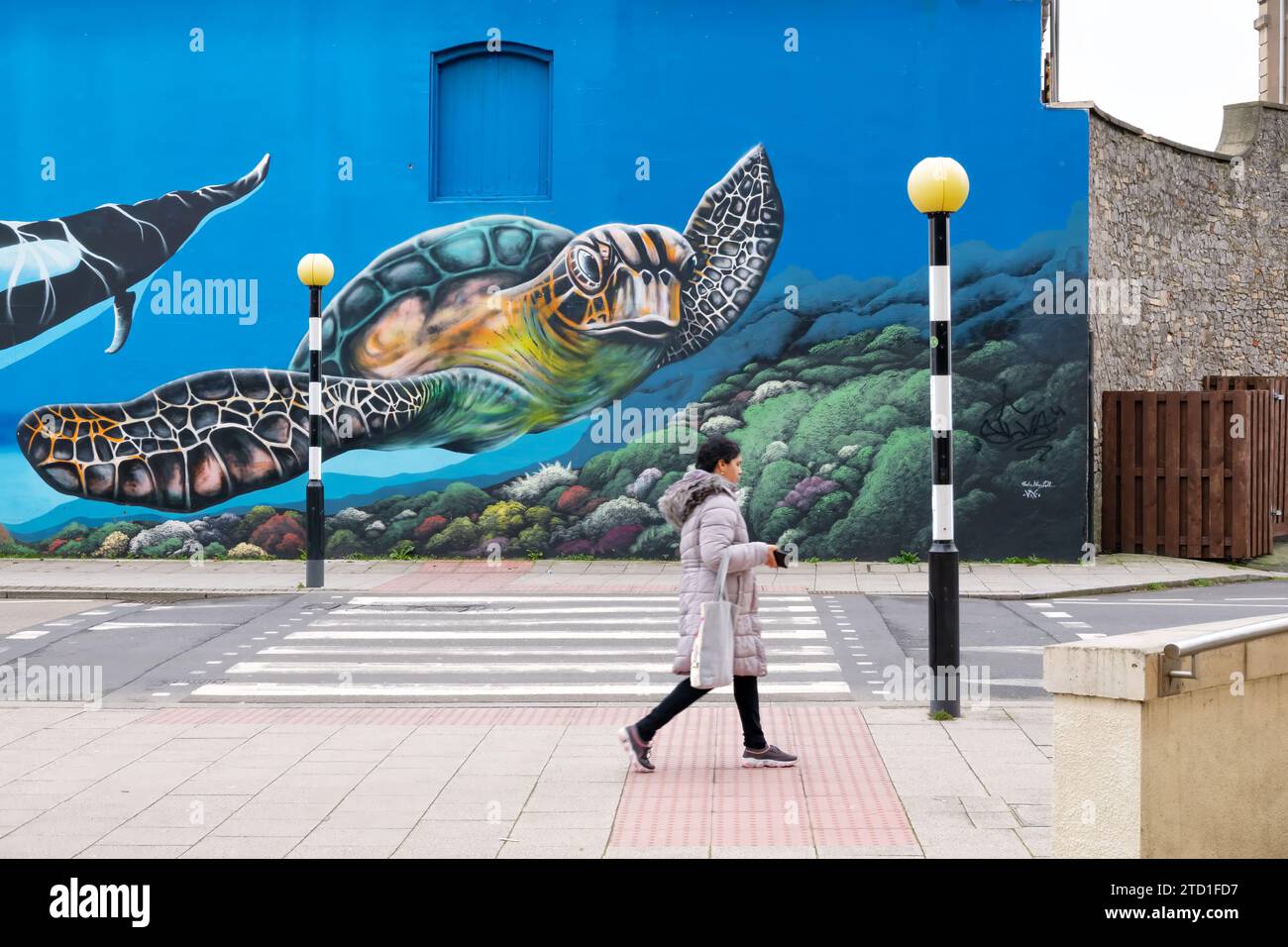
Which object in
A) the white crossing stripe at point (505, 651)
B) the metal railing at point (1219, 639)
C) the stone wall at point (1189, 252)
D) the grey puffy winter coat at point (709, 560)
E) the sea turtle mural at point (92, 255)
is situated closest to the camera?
the metal railing at point (1219, 639)

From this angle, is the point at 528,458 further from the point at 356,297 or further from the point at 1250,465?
the point at 1250,465

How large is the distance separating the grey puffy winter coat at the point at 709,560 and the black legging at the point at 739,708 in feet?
0.35

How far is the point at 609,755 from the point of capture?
324 inches

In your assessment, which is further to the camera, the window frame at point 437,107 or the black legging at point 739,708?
the window frame at point 437,107

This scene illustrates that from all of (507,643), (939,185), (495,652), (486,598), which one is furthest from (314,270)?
(939,185)

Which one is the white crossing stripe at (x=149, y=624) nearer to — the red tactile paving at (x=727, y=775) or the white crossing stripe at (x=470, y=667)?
the white crossing stripe at (x=470, y=667)

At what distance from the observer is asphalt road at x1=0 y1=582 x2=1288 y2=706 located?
34.8ft

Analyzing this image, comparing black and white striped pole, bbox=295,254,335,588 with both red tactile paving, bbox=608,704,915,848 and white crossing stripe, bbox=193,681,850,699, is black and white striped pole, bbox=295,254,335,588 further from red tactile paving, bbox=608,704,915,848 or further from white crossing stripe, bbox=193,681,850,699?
red tactile paving, bbox=608,704,915,848

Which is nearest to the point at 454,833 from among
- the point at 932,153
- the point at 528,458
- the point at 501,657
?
the point at 501,657
